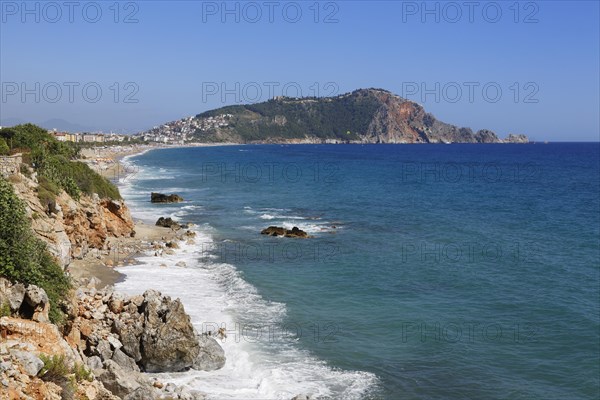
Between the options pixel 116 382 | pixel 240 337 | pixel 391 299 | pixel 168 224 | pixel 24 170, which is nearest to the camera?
pixel 116 382

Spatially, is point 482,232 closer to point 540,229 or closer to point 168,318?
point 540,229

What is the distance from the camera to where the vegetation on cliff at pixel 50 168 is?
108 feet

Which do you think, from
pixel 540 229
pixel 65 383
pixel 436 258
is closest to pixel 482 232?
pixel 540 229

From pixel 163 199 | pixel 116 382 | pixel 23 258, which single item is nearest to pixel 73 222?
pixel 23 258

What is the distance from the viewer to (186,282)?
102 feet

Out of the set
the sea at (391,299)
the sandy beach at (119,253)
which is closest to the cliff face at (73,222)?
the sandy beach at (119,253)

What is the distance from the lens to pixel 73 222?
33812 mm

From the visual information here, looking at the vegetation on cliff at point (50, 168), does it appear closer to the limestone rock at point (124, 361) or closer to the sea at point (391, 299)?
the sea at point (391, 299)

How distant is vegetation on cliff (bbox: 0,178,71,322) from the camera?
17.1 metres

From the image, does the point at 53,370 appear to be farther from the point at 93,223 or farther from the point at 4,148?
the point at 4,148

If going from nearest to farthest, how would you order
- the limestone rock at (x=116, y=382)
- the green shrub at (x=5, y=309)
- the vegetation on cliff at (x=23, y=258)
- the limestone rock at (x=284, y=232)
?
1. the green shrub at (x=5, y=309)
2. the limestone rock at (x=116, y=382)
3. the vegetation on cliff at (x=23, y=258)
4. the limestone rock at (x=284, y=232)

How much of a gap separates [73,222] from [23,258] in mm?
17043

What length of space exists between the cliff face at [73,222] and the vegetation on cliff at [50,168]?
726mm

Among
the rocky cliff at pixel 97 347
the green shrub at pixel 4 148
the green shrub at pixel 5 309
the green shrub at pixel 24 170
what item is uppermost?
the green shrub at pixel 4 148
